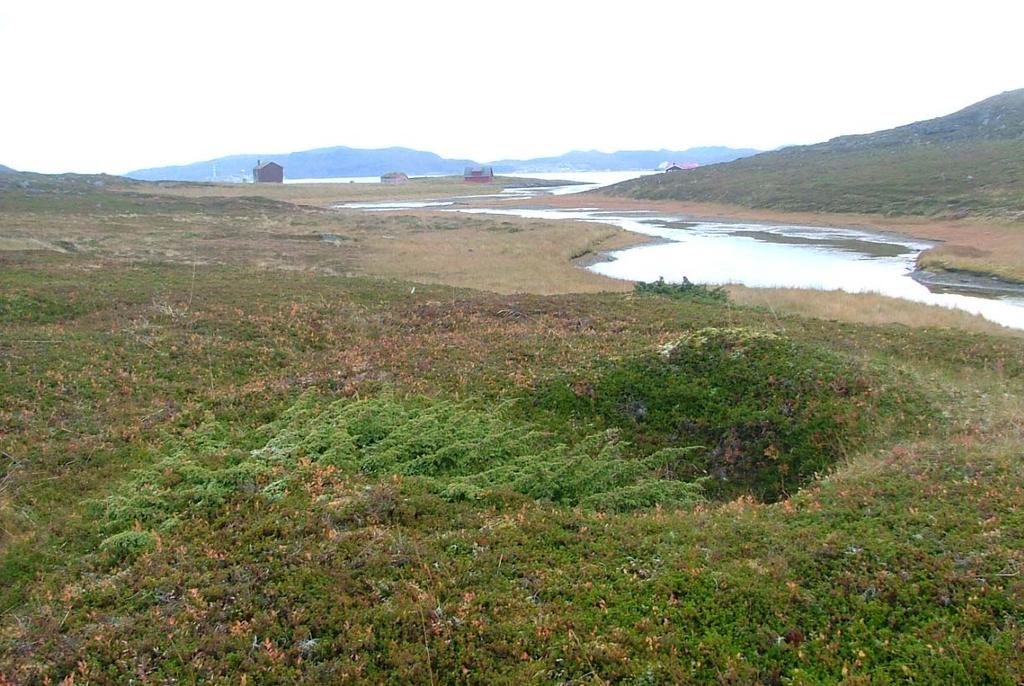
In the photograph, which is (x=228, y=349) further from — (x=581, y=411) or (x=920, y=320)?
(x=920, y=320)

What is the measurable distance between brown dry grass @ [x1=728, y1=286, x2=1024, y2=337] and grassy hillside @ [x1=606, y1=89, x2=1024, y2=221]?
44973 millimetres

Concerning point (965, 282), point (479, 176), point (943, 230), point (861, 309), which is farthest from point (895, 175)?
point (479, 176)

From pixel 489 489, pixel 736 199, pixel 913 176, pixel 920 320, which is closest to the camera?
pixel 489 489

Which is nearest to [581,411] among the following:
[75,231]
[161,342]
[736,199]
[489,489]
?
[489,489]

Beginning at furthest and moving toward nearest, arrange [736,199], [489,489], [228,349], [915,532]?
[736,199] < [228,349] < [489,489] < [915,532]

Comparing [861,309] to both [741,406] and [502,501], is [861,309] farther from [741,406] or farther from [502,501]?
[502,501]

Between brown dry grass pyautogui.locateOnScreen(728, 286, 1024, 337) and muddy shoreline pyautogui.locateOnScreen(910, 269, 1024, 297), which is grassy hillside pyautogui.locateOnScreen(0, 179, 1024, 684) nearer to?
brown dry grass pyautogui.locateOnScreen(728, 286, 1024, 337)

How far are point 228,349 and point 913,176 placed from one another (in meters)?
109

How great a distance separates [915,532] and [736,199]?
108175mm

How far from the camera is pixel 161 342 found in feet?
63.8

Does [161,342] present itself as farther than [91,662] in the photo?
→ Yes

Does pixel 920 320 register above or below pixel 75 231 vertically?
below

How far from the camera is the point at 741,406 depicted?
14.7m

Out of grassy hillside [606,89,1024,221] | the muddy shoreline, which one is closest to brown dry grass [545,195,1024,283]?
the muddy shoreline
